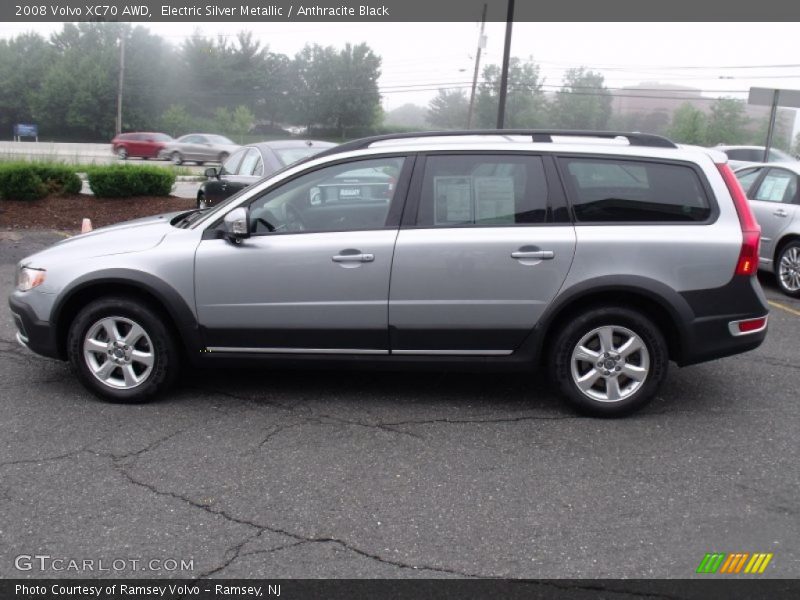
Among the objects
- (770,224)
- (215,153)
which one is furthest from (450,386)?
(215,153)

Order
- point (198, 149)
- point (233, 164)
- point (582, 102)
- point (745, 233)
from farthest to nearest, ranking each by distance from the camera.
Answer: point (582, 102)
point (198, 149)
point (233, 164)
point (745, 233)

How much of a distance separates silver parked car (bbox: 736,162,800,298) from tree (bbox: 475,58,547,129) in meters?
47.2

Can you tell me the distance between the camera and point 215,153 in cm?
4175

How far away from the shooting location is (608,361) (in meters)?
5.11

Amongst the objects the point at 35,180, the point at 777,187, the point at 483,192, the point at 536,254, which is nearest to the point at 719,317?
the point at 536,254

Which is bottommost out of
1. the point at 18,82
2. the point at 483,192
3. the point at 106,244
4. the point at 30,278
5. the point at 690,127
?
the point at 30,278

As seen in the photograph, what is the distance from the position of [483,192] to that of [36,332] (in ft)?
10.0

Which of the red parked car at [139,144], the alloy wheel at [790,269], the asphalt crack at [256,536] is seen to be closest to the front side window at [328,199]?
the asphalt crack at [256,536]

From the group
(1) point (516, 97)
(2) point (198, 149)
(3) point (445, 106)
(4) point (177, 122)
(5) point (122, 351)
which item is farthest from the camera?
(3) point (445, 106)

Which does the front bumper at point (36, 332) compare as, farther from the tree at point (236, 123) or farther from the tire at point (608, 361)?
the tree at point (236, 123)

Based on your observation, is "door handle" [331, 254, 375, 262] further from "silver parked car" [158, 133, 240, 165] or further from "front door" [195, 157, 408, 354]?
"silver parked car" [158, 133, 240, 165]

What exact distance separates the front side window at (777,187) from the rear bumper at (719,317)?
17.6 feet

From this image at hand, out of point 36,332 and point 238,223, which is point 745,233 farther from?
point 36,332

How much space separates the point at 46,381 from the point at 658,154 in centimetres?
446
